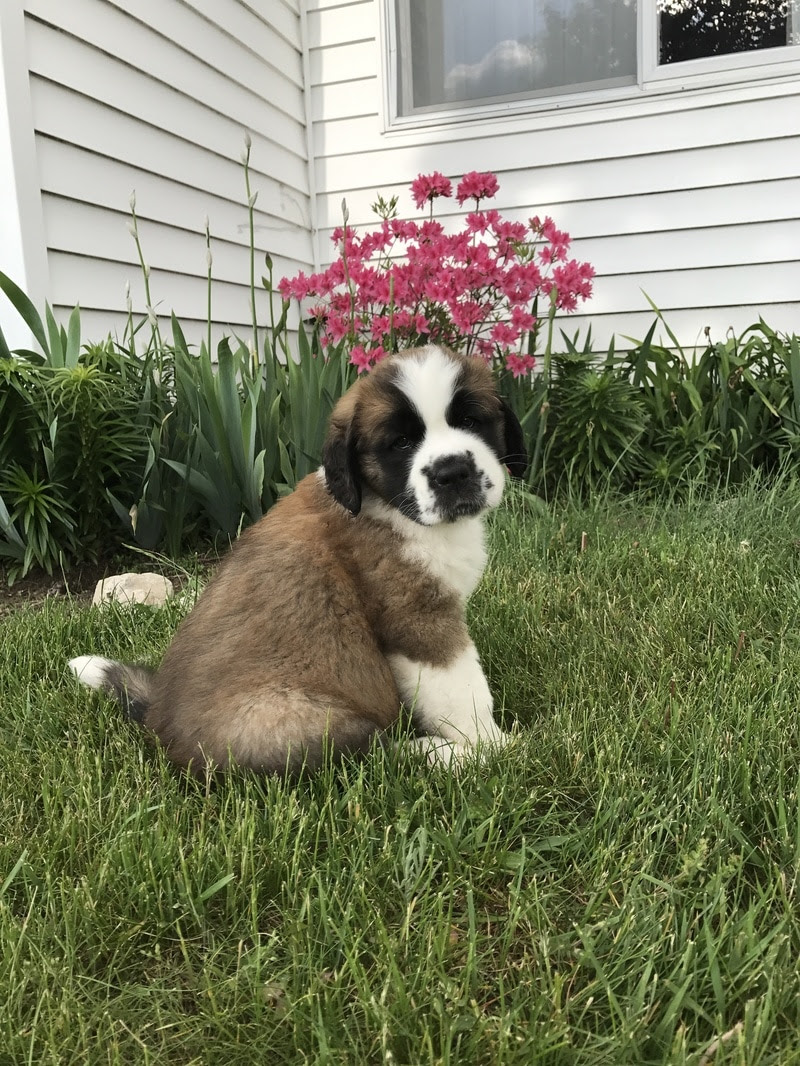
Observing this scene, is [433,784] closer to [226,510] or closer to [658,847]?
[658,847]

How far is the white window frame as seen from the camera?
606 cm

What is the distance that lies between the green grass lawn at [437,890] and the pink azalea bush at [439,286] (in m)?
2.50

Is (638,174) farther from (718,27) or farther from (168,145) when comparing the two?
(168,145)

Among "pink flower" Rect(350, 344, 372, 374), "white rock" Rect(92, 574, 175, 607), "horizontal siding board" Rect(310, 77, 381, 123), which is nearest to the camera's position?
"white rock" Rect(92, 574, 175, 607)

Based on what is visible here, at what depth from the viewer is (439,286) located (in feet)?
14.3

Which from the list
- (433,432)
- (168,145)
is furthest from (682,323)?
(433,432)

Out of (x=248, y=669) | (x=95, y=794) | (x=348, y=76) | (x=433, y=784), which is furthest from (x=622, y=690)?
(x=348, y=76)

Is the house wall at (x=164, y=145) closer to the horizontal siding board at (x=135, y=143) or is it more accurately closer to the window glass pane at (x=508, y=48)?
the horizontal siding board at (x=135, y=143)

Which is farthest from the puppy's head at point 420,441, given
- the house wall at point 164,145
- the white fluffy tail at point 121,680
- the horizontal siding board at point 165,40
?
the horizontal siding board at point 165,40

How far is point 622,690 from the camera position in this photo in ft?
8.23

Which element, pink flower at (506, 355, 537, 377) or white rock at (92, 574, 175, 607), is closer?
white rock at (92, 574, 175, 607)

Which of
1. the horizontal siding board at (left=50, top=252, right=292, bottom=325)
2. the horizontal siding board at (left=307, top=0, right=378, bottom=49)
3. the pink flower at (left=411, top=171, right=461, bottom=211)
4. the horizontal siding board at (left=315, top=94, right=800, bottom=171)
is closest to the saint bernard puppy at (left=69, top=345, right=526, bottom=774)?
the pink flower at (left=411, top=171, right=461, bottom=211)

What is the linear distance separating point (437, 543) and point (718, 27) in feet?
19.7

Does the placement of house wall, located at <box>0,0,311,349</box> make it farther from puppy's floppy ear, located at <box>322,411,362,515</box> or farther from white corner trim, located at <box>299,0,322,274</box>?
puppy's floppy ear, located at <box>322,411,362,515</box>
